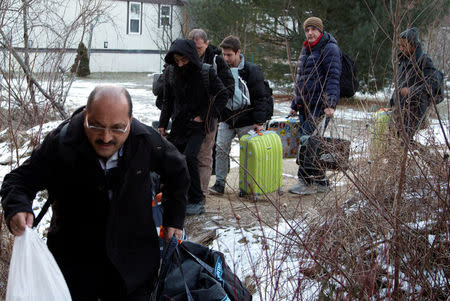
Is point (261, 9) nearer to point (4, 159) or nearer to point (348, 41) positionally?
point (348, 41)

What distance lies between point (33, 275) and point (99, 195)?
412mm

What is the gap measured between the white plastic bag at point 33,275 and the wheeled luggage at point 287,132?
4366mm

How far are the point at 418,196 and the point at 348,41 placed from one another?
11.6 meters

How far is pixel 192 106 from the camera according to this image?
488cm

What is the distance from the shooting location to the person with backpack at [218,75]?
502cm

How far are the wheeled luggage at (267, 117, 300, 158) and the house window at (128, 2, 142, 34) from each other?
20635 millimetres

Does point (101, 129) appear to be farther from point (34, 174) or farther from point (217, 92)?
point (217, 92)

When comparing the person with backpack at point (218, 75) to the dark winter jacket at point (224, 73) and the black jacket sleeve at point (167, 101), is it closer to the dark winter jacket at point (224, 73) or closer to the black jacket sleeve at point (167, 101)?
the dark winter jacket at point (224, 73)

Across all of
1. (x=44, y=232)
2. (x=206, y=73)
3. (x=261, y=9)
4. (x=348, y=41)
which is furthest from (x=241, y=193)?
(x=261, y=9)

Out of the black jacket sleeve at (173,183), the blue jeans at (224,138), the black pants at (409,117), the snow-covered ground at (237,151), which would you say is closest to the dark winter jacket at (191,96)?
the blue jeans at (224,138)

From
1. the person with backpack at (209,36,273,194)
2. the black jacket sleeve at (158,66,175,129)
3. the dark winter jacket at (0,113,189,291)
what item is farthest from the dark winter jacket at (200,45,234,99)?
the dark winter jacket at (0,113,189,291)

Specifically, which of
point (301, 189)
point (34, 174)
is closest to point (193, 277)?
point (34, 174)

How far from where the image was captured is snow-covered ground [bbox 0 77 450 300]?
2.97 m

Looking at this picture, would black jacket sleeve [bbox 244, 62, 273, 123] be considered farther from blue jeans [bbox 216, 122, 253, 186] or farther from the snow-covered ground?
the snow-covered ground
